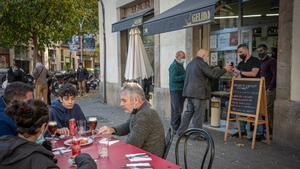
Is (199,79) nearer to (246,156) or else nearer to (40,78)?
(246,156)

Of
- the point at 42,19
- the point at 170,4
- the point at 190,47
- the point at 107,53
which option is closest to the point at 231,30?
the point at 190,47

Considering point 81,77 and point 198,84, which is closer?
point 198,84

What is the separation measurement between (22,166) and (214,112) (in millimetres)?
6025

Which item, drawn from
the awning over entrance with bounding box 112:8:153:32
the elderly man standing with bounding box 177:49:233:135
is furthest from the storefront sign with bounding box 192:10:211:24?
the awning over entrance with bounding box 112:8:153:32

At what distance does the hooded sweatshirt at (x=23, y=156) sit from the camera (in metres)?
1.76

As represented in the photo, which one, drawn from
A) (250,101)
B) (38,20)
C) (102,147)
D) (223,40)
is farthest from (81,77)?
(102,147)

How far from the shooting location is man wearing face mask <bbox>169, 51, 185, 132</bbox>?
6.98 m

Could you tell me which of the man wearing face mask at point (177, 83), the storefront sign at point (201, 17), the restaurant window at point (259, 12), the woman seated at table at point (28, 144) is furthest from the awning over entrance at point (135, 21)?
the woman seated at table at point (28, 144)

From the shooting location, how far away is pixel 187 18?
6020 mm

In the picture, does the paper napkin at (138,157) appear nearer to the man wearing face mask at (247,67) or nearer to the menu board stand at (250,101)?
the menu board stand at (250,101)

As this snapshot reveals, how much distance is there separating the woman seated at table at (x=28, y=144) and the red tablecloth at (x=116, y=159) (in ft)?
1.37

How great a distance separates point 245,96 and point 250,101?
0.14 metres

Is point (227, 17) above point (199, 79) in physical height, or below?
above

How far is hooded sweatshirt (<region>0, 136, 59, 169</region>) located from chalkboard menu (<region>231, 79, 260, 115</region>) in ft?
15.0
